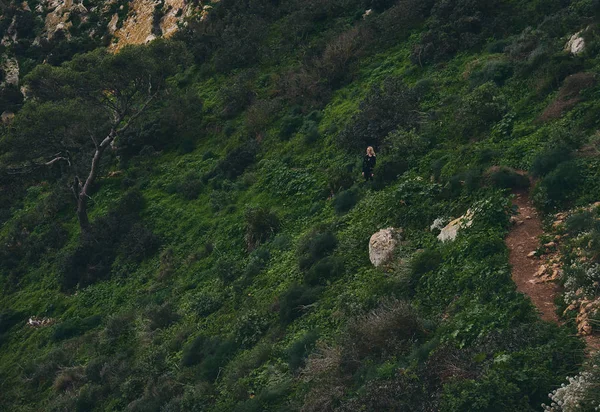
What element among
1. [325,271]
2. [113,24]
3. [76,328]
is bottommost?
[76,328]

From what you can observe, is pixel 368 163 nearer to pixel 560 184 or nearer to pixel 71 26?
pixel 560 184

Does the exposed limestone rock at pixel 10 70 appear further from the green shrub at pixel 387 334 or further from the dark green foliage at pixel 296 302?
the green shrub at pixel 387 334

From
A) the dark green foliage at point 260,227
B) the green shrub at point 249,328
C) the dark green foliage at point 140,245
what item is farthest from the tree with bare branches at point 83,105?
the green shrub at point 249,328

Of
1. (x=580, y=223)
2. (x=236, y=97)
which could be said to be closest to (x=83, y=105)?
(x=236, y=97)

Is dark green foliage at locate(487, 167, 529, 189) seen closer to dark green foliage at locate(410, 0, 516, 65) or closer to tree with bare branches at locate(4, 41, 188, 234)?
dark green foliage at locate(410, 0, 516, 65)

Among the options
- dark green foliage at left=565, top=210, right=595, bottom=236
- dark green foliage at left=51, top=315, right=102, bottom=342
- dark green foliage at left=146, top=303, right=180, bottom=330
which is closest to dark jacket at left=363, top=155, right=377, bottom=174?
dark green foliage at left=146, top=303, right=180, bottom=330
